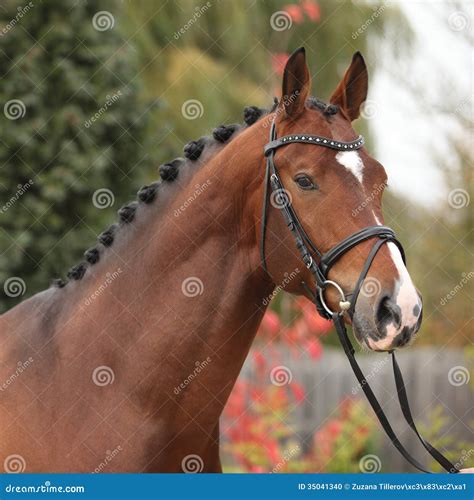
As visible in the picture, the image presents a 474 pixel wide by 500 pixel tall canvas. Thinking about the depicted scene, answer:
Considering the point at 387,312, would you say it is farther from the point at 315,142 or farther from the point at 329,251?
the point at 315,142

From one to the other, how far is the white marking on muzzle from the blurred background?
→ 242cm

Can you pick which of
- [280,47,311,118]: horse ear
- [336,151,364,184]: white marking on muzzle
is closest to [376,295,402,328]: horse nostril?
[336,151,364,184]: white marking on muzzle

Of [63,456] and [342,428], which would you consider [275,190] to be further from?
[342,428]

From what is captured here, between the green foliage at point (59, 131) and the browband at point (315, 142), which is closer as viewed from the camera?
the browband at point (315, 142)

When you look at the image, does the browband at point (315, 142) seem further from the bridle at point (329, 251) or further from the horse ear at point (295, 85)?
the horse ear at point (295, 85)

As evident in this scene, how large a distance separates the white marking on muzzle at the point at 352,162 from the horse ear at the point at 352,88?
37cm

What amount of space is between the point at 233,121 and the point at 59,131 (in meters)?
4.39

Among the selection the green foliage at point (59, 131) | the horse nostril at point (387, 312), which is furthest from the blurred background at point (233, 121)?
the horse nostril at point (387, 312)

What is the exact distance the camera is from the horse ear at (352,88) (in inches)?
136

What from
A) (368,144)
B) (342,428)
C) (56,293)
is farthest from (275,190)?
(368,144)

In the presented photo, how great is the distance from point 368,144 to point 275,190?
8697 millimetres

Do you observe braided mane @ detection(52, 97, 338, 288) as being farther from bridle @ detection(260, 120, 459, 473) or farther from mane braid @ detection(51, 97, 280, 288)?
bridle @ detection(260, 120, 459, 473)

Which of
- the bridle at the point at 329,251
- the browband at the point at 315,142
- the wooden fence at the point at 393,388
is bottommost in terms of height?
the wooden fence at the point at 393,388

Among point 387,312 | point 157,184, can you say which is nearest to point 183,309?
point 157,184
